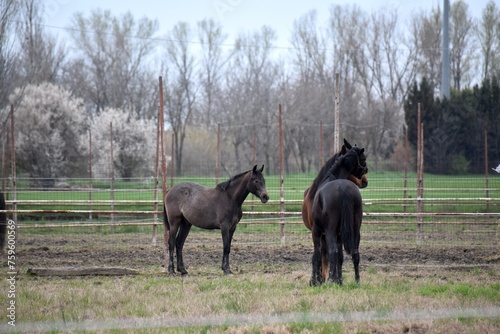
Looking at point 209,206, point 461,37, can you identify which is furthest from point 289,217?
point 461,37

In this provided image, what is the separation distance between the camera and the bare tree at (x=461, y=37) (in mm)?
35594

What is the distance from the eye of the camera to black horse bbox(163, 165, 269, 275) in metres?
10.3

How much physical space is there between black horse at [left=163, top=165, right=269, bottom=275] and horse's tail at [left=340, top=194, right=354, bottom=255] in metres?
2.64

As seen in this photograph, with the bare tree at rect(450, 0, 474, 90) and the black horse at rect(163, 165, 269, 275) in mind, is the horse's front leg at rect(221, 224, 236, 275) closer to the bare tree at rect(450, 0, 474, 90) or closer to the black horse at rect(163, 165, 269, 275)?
the black horse at rect(163, 165, 269, 275)

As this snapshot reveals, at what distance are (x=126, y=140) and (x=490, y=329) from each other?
29810 mm

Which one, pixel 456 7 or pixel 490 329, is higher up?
pixel 456 7

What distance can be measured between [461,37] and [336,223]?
31.1 metres

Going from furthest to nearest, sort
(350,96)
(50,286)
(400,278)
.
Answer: (350,96) → (400,278) → (50,286)

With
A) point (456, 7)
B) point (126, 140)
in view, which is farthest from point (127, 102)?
point (456, 7)

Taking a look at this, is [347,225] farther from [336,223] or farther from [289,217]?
[289,217]

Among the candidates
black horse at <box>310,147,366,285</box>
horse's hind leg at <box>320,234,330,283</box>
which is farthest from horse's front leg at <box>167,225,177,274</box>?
black horse at <box>310,147,366,285</box>

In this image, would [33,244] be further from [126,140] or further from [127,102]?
[127,102]

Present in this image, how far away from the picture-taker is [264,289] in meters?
7.43

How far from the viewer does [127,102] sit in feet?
148
